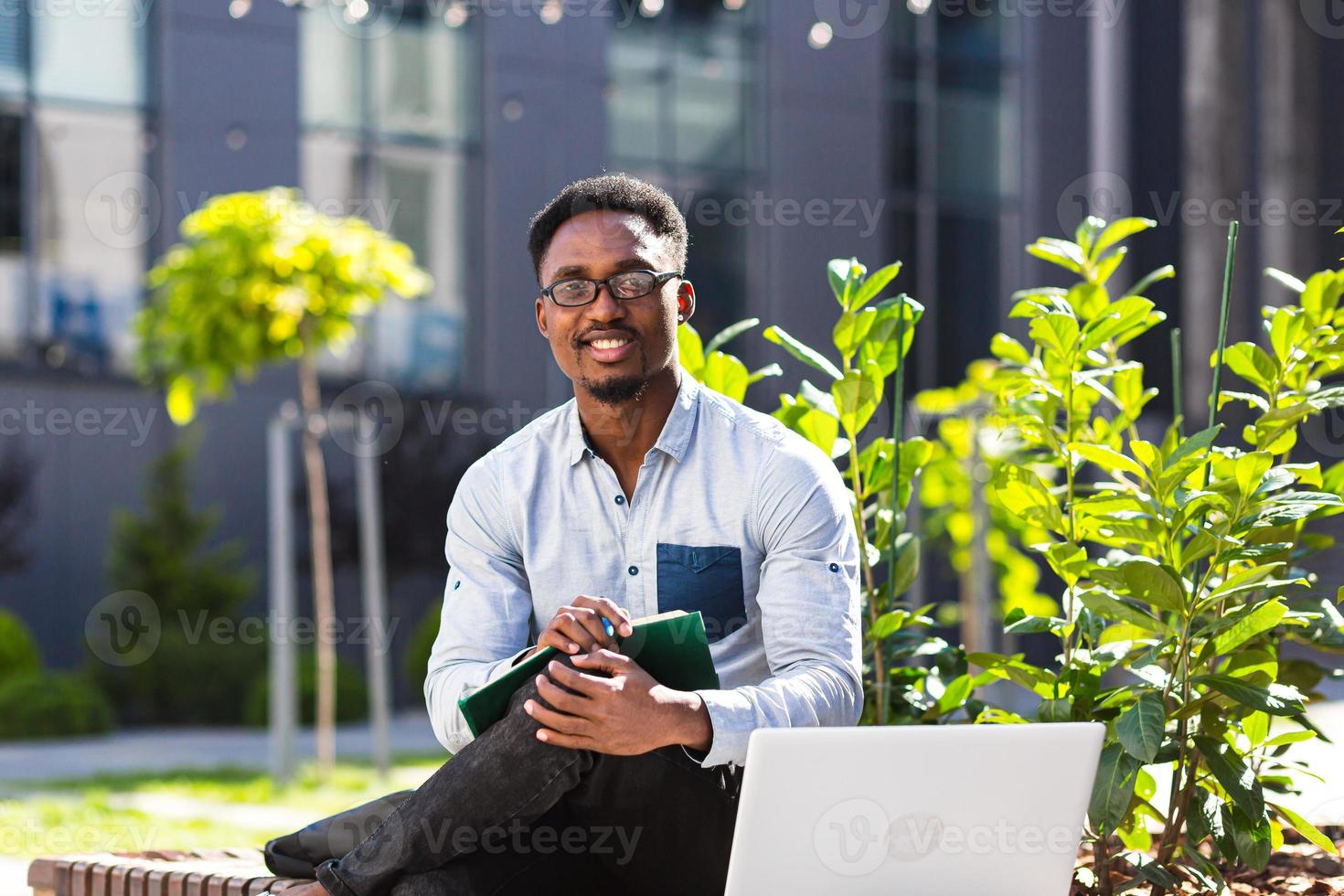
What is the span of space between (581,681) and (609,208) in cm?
92

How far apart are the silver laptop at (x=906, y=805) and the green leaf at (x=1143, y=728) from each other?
44 cm

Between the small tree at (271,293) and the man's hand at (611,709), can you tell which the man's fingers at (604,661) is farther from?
the small tree at (271,293)

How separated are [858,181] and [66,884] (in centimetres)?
1309

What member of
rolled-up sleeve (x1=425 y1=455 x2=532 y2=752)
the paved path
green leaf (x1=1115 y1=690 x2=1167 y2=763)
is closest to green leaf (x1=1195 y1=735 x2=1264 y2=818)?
green leaf (x1=1115 y1=690 x2=1167 y2=763)

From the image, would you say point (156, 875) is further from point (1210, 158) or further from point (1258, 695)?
point (1210, 158)

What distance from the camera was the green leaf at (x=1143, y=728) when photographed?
2.51m

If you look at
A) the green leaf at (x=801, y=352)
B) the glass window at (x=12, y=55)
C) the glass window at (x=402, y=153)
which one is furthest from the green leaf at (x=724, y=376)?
the glass window at (x=12, y=55)

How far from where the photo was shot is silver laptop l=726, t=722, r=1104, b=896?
200 centimetres

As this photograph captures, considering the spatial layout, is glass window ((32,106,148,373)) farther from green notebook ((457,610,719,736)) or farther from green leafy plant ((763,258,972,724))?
green notebook ((457,610,719,736))

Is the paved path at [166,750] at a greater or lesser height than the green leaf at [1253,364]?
lesser

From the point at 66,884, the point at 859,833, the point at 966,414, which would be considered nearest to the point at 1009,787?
the point at 859,833

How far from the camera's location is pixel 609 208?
2.77 meters

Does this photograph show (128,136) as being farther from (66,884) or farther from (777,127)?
(66,884)

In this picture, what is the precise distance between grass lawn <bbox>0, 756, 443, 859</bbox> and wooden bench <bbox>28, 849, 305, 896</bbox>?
2.15m
